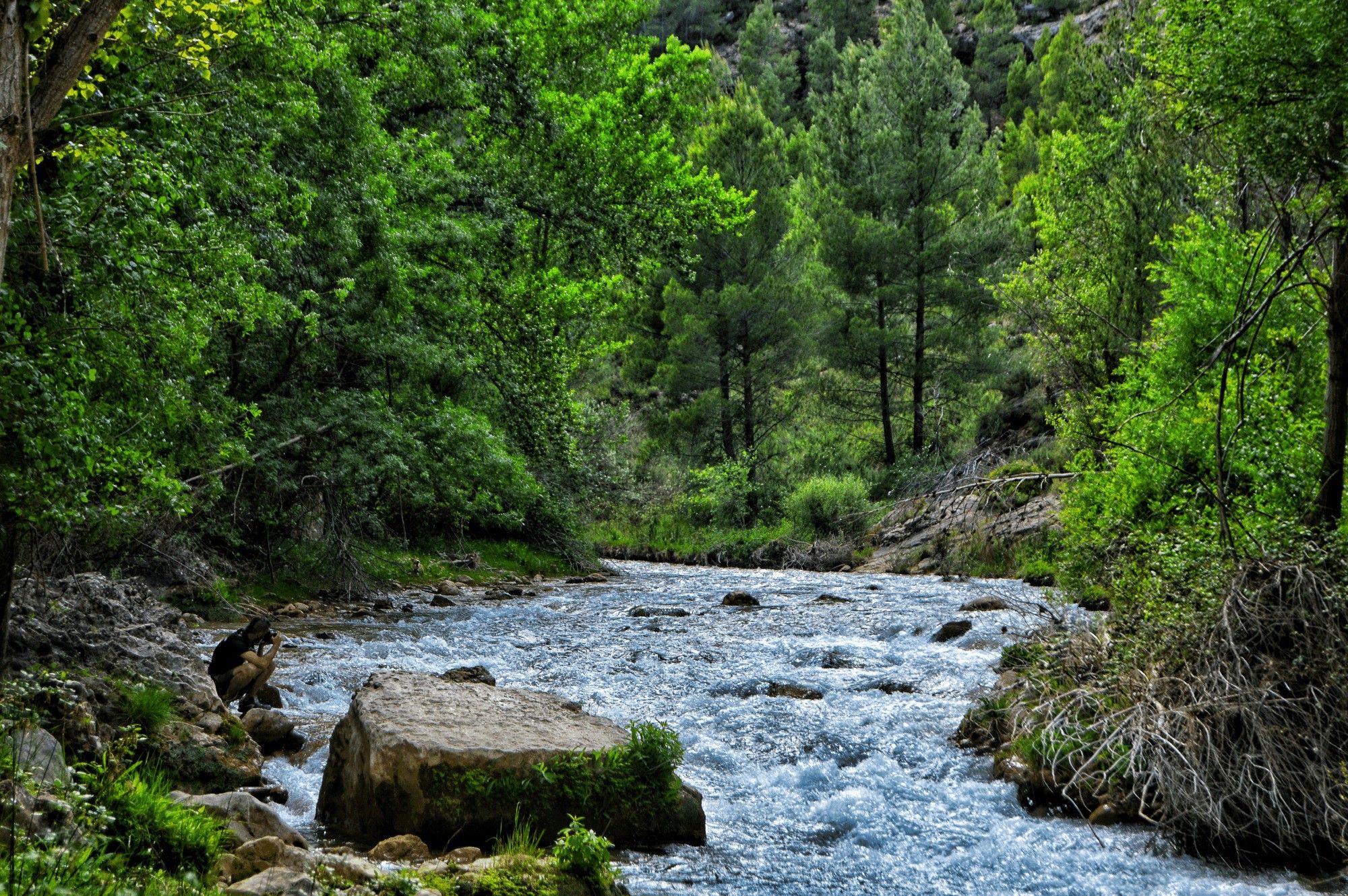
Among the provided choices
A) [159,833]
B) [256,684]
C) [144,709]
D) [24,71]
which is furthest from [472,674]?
[24,71]

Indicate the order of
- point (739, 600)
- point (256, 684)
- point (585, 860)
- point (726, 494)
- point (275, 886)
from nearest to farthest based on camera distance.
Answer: point (275, 886) → point (585, 860) → point (256, 684) → point (739, 600) → point (726, 494)

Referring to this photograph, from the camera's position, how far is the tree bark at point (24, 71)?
304 centimetres

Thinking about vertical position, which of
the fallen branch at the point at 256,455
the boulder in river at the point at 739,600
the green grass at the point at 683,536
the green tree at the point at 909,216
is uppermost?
the green tree at the point at 909,216

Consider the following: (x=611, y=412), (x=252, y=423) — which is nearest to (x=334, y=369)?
(x=252, y=423)

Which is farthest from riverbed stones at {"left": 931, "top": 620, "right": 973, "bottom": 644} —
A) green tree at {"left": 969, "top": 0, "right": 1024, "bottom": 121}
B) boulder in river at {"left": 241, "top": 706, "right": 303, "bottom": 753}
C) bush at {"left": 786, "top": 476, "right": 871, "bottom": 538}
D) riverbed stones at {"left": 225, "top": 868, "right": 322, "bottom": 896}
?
green tree at {"left": 969, "top": 0, "right": 1024, "bottom": 121}

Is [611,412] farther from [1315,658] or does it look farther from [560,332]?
[1315,658]

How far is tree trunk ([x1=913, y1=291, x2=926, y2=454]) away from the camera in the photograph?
29.7 meters

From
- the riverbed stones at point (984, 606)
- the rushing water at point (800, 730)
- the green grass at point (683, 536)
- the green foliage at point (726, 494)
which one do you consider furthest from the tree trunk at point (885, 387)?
the riverbed stones at point (984, 606)

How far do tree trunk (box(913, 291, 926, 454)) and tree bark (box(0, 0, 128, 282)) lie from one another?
1108 inches

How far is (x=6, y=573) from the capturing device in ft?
17.0

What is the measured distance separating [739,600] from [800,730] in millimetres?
7738

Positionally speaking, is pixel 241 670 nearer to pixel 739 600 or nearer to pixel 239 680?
pixel 239 680

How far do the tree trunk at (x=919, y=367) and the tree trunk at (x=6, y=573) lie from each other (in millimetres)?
27009

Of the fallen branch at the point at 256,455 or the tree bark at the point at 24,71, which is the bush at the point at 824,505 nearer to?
the fallen branch at the point at 256,455
